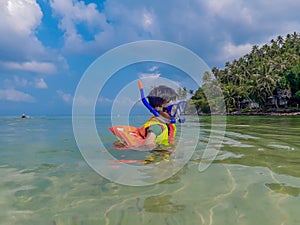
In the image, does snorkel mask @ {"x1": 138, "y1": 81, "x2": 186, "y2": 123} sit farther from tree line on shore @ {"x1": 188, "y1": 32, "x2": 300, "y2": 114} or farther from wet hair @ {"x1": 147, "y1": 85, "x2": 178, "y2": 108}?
tree line on shore @ {"x1": 188, "y1": 32, "x2": 300, "y2": 114}

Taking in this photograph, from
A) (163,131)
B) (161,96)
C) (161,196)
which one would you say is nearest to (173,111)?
(163,131)

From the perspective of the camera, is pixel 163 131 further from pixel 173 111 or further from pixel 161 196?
pixel 161 196

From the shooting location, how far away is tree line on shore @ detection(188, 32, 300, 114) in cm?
5258

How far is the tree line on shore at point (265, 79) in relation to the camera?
172ft

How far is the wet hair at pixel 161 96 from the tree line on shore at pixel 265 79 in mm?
44303

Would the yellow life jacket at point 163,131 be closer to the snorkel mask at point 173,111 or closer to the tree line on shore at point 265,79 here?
the snorkel mask at point 173,111

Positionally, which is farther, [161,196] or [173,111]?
[173,111]

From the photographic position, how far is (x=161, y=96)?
604 centimetres

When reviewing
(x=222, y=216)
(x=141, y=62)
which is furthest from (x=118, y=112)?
(x=222, y=216)

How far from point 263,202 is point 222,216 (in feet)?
2.10

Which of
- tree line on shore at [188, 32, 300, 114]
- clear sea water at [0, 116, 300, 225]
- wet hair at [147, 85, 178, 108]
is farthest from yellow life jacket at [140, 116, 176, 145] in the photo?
tree line on shore at [188, 32, 300, 114]

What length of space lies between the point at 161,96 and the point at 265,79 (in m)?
55.4

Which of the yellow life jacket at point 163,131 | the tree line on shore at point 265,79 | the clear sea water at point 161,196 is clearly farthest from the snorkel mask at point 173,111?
the tree line on shore at point 265,79

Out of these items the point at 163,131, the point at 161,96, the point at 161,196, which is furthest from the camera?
the point at 163,131
